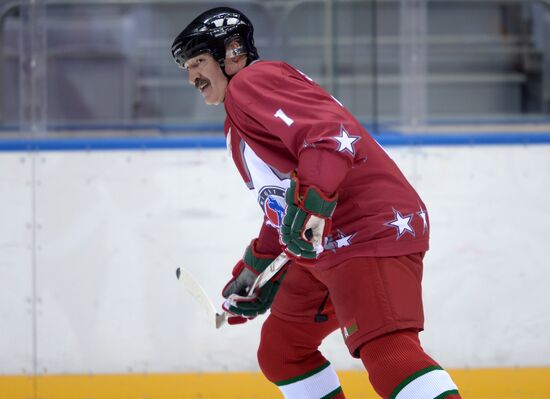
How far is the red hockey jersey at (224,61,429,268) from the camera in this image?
1.94 meters

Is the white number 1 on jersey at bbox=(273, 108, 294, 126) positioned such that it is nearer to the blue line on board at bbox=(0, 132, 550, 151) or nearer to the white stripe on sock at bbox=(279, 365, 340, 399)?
the white stripe on sock at bbox=(279, 365, 340, 399)

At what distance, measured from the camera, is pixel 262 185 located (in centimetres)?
219

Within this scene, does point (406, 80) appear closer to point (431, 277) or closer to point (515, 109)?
point (515, 109)

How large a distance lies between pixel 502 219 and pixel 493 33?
0.80 meters

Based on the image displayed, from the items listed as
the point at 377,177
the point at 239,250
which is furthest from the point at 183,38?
the point at 239,250

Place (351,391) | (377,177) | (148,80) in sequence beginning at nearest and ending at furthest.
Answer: (377,177) → (351,391) → (148,80)

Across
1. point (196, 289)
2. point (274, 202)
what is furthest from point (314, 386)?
point (274, 202)

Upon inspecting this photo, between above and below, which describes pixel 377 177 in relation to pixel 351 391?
above

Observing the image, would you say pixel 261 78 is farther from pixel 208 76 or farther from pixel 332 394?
pixel 332 394

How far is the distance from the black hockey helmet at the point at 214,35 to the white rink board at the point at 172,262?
3.88ft

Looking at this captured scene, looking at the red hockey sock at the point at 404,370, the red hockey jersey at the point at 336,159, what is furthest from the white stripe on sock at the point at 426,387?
the red hockey jersey at the point at 336,159

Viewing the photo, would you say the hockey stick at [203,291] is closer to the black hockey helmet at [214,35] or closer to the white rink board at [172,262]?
the black hockey helmet at [214,35]

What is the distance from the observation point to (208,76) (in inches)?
87.1

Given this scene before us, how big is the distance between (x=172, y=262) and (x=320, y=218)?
1.50 meters
